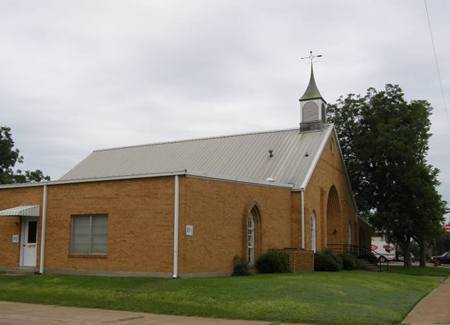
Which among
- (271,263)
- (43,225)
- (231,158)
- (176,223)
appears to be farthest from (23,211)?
(231,158)

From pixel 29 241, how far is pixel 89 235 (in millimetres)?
3956

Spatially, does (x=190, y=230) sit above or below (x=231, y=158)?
below

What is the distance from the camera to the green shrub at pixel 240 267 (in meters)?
24.3

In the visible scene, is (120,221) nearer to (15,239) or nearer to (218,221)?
(218,221)

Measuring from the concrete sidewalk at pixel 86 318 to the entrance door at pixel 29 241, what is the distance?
9859 millimetres

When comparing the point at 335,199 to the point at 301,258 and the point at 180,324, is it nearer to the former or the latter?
the point at 301,258

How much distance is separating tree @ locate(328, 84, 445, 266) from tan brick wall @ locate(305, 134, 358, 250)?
2169 millimetres

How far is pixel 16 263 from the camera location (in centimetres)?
2606

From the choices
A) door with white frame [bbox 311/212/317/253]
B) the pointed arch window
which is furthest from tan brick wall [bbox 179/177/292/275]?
door with white frame [bbox 311/212/317/253]

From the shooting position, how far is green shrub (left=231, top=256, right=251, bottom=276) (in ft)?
79.8

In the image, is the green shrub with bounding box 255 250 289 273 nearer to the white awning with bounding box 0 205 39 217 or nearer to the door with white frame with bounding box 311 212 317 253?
the door with white frame with bounding box 311 212 317 253

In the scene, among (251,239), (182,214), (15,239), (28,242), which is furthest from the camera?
(251,239)

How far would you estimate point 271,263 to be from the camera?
25.9 meters

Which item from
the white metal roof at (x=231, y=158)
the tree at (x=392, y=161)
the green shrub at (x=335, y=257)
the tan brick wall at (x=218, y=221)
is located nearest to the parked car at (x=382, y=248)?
the tree at (x=392, y=161)
